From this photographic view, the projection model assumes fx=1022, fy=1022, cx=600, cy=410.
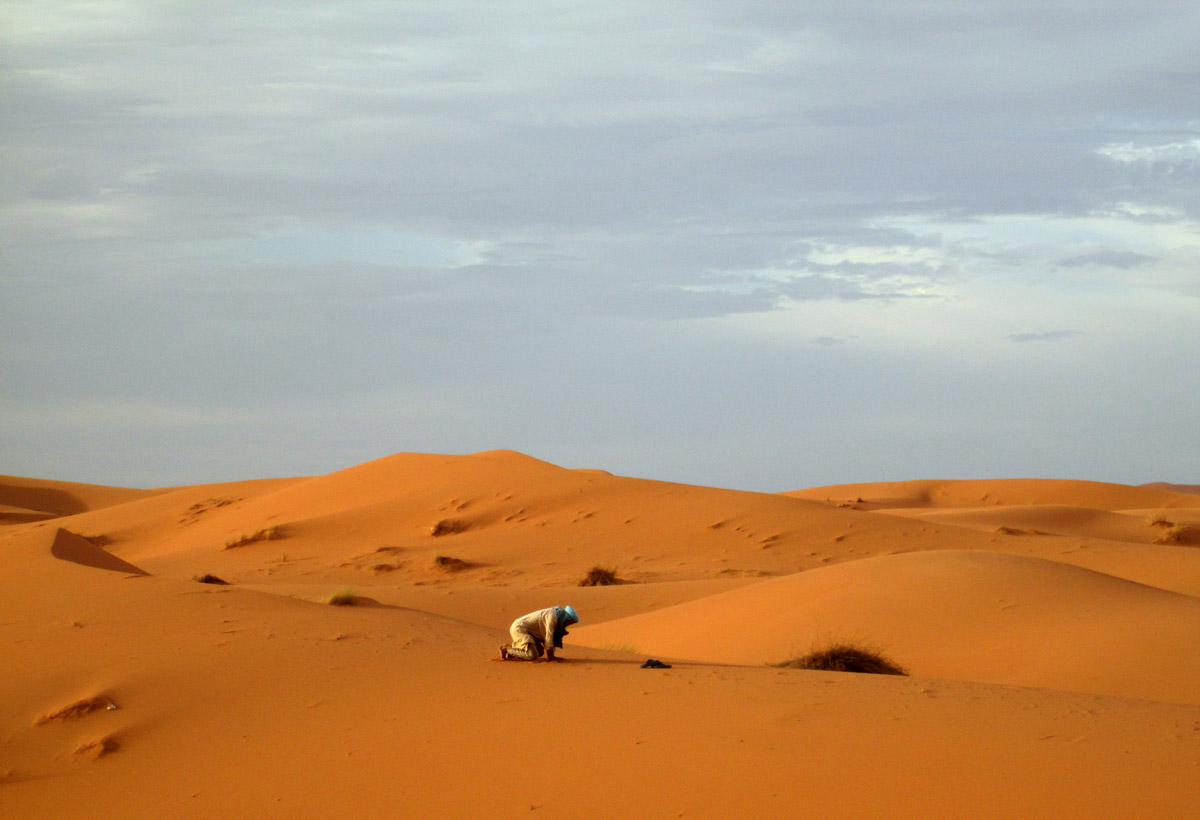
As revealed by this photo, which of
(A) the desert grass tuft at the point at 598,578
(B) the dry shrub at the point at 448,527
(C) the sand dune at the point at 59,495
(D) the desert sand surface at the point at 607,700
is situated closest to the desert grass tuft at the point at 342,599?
(D) the desert sand surface at the point at 607,700

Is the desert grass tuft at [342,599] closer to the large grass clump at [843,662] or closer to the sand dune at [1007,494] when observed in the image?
the large grass clump at [843,662]

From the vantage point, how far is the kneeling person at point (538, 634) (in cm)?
962

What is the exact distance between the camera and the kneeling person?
31.6 feet

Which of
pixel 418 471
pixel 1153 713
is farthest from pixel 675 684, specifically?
A: pixel 418 471

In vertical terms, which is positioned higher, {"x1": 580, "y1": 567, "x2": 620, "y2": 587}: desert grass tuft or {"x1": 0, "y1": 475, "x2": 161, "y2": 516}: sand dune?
{"x1": 0, "y1": 475, "x2": 161, "y2": 516}: sand dune

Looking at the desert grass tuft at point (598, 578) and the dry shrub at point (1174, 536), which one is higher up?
the dry shrub at point (1174, 536)

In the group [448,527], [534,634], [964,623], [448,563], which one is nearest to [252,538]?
[448,527]

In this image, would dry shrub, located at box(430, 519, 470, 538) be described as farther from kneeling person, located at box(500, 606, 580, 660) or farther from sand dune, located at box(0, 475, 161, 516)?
sand dune, located at box(0, 475, 161, 516)

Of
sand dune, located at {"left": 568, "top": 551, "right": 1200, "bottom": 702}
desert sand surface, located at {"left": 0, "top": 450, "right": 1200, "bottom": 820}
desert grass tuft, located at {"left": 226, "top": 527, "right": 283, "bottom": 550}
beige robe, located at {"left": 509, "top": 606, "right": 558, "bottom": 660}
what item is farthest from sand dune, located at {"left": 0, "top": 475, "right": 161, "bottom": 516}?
beige robe, located at {"left": 509, "top": 606, "right": 558, "bottom": 660}

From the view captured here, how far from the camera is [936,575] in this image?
15914 mm

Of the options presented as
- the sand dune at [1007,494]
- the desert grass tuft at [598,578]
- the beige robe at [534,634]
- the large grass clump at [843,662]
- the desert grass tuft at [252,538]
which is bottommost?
the desert grass tuft at [598,578]

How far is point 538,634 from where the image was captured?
9.92 metres

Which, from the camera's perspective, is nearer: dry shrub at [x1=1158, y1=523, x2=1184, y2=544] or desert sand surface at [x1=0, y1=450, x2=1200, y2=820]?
desert sand surface at [x1=0, y1=450, x2=1200, y2=820]

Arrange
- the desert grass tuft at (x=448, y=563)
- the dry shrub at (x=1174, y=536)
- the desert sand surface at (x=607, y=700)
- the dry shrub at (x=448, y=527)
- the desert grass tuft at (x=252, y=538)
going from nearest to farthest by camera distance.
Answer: the desert sand surface at (x=607, y=700)
the desert grass tuft at (x=448, y=563)
the dry shrub at (x=448, y=527)
the desert grass tuft at (x=252, y=538)
the dry shrub at (x=1174, y=536)
